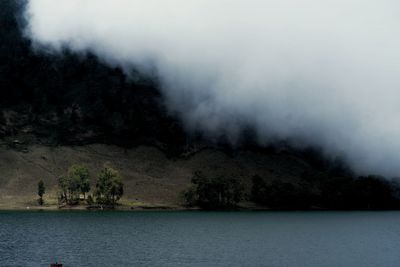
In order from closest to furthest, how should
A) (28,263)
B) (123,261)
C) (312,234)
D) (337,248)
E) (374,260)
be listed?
1. (28,263)
2. (123,261)
3. (374,260)
4. (337,248)
5. (312,234)

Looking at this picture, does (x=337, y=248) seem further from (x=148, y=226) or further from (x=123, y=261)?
(x=148, y=226)

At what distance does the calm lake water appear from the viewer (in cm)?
9938

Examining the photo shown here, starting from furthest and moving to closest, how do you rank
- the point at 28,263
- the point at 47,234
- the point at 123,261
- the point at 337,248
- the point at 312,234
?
the point at 312,234, the point at 47,234, the point at 337,248, the point at 123,261, the point at 28,263

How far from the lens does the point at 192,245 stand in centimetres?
12350

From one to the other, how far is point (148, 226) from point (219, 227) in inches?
832

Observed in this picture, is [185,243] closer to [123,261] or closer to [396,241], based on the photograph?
[123,261]

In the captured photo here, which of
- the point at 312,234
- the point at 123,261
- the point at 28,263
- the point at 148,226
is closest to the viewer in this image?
the point at 28,263

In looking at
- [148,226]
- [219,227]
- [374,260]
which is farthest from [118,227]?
Answer: [374,260]

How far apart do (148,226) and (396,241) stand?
70.3 m

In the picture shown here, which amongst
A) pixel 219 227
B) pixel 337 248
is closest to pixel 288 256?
pixel 337 248

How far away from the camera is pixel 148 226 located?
17412 cm

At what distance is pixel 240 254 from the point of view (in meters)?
110

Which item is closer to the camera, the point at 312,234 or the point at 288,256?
the point at 288,256

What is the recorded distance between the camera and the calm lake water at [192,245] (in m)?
99.4
